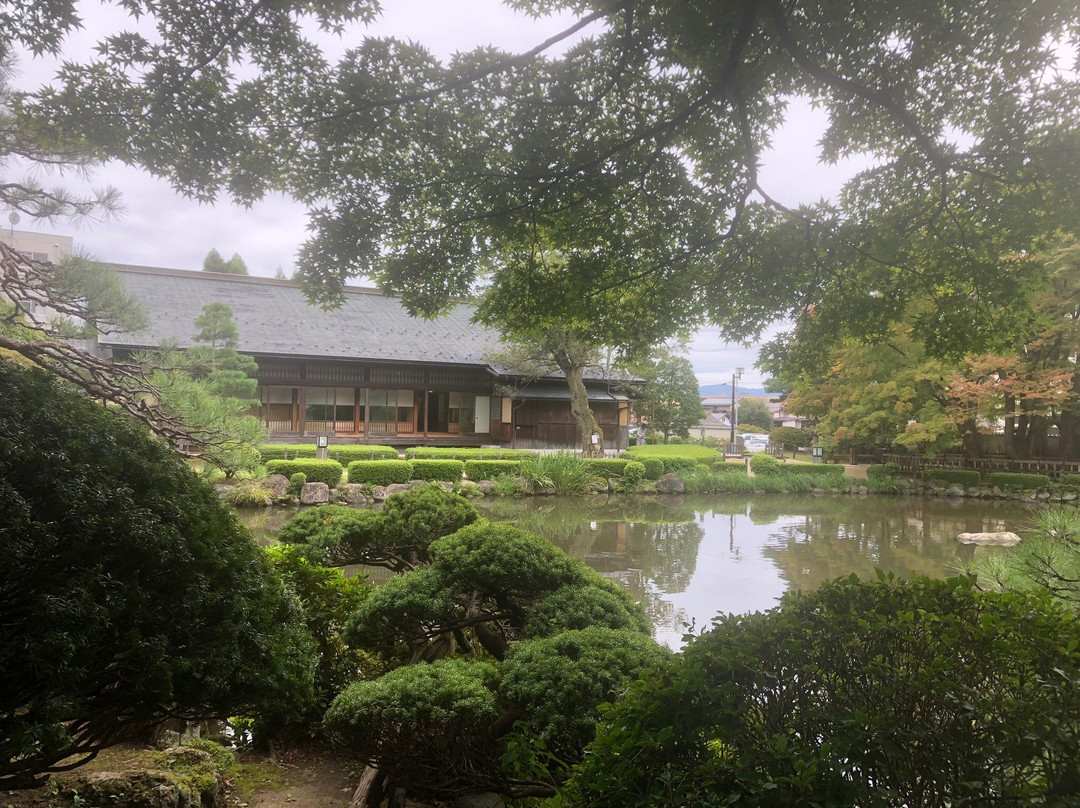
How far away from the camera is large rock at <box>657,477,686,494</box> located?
1538 cm

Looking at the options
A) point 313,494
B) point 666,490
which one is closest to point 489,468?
point 313,494

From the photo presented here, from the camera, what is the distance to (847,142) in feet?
11.8

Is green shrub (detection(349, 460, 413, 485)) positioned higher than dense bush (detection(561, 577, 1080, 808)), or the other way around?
dense bush (detection(561, 577, 1080, 808))

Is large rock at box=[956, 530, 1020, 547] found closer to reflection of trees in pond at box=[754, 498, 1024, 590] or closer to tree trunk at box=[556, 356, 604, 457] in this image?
reflection of trees in pond at box=[754, 498, 1024, 590]

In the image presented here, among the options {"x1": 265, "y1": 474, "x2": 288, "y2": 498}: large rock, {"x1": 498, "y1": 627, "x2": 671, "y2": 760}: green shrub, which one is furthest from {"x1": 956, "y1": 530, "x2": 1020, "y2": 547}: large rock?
{"x1": 265, "y1": 474, "x2": 288, "y2": 498}: large rock

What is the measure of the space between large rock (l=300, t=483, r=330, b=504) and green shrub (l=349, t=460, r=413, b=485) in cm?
98

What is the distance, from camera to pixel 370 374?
17828mm

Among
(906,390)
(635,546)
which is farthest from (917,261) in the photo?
(906,390)

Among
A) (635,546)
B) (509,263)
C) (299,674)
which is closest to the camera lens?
(299,674)

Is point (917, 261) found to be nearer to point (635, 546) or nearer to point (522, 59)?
point (522, 59)

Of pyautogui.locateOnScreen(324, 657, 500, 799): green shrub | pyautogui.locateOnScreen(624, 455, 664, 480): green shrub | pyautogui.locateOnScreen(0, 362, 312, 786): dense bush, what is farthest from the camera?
pyautogui.locateOnScreen(624, 455, 664, 480): green shrub

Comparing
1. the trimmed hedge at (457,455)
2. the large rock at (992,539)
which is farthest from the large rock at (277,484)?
the large rock at (992,539)

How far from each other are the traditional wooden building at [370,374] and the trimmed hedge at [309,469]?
4.81m

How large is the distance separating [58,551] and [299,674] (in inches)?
32.1
